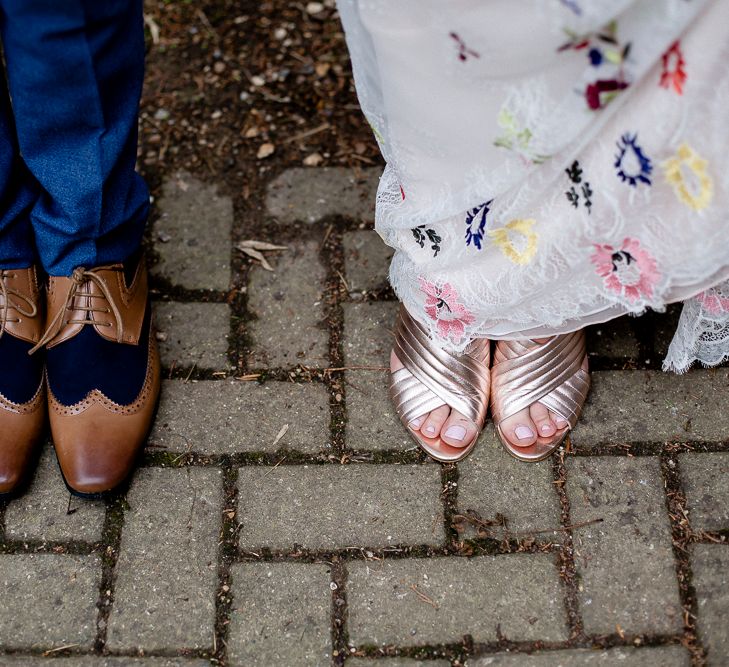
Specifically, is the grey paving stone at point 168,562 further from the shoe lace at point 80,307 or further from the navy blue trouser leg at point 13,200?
the navy blue trouser leg at point 13,200

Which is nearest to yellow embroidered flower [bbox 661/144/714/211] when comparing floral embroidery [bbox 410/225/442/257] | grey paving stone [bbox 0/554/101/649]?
floral embroidery [bbox 410/225/442/257]

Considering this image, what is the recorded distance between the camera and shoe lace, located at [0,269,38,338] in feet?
5.00

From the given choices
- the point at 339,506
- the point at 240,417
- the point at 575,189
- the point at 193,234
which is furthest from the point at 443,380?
the point at 193,234

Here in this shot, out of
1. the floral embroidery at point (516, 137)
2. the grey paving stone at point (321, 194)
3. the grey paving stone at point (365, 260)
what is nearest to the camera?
the floral embroidery at point (516, 137)

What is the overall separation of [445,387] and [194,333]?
0.57 m

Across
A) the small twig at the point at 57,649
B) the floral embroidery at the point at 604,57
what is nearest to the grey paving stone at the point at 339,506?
the small twig at the point at 57,649

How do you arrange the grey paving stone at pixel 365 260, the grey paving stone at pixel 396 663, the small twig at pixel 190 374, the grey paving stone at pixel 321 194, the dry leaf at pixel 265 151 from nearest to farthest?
1. the grey paving stone at pixel 396 663
2. the small twig at pixel 190 374
3. the grey paving stone at pixel 365 260
4. the grey paving stone at pixel 321 194
5. the dry leaf at pixel 265 151

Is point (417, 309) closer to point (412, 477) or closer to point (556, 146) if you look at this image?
point (412, 477)

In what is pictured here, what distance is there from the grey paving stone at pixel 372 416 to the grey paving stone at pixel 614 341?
44cm

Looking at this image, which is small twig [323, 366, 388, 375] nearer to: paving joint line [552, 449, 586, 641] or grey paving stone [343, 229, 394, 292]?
grey paving stone [343, 229, 394, 292]

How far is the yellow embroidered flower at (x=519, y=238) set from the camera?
1.22 metres

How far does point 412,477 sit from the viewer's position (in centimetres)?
151

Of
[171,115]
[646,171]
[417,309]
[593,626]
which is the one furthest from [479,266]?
[171,115]

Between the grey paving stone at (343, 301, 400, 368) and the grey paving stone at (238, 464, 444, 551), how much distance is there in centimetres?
25
